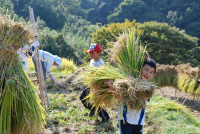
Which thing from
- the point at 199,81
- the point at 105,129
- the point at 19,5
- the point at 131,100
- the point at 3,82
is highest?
the point at 19,5

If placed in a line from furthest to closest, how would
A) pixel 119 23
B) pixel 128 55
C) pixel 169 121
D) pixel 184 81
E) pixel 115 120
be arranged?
pixel 119 23 < pixel 184 81 < pixel 115 120 < pixel 169 121 < pixel 128 55

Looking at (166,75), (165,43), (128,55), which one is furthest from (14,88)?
(165,43)

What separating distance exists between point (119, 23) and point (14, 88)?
18.8 meters

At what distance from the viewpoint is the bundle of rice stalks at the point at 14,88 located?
1.98 metres

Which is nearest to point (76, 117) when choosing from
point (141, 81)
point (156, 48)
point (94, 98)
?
point (94, 98)

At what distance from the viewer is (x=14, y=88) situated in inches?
81.3

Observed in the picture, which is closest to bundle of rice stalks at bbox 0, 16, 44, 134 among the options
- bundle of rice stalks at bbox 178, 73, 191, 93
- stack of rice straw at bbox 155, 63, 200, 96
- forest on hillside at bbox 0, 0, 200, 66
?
stack of rice straw at bbox 155, 63, 200, 96

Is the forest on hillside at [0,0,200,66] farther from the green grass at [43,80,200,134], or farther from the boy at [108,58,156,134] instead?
the boy at [108,58,156,134]

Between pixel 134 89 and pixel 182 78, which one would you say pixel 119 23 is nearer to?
pixel 182 78

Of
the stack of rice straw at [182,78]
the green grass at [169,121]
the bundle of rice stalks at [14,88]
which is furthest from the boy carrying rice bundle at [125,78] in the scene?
the stack of rice straw at [182,78]

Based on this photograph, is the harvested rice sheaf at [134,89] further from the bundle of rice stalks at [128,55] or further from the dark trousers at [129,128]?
the dark trousers at [129,128]

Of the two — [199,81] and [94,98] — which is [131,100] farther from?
[199,81]

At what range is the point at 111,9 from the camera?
5606 centimetres

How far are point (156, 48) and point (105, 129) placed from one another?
622 inches
